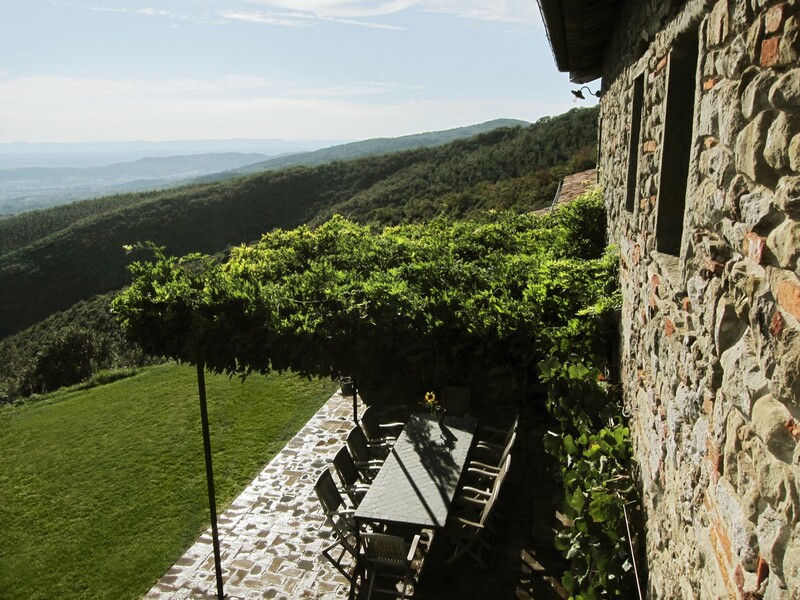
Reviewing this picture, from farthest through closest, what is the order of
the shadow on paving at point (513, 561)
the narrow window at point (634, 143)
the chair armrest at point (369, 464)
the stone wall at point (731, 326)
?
the chair armrest at point (369, 464) < the shadow on paving at point (513, 561) < the narrow window at point (634, 143) < the stone wall at point (731, 326)

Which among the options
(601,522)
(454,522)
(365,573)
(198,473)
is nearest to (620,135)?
(601,522)

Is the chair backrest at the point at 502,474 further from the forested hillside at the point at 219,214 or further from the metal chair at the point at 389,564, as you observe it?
the forested hillside at the point at 219,214

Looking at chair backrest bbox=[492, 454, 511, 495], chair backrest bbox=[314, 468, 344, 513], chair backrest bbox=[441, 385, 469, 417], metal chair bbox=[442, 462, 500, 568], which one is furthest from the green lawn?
chair backrest bbox=[492, 454, 511, 495]

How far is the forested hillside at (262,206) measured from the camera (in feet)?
115

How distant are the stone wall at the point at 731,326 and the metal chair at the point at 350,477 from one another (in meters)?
3.34

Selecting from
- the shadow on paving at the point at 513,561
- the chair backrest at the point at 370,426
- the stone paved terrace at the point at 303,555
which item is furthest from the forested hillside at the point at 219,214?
the shadow on paving at the point at 513,561

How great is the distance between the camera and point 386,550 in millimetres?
4961

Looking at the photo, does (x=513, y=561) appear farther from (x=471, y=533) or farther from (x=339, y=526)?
(x=339, y=526)

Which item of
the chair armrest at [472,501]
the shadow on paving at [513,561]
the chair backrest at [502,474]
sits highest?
the chair backrest at [502,474]

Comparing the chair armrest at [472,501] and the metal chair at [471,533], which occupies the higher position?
the chair armrest at [472,501]

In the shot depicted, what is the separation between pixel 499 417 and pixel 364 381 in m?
2.25

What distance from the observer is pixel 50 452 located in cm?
979

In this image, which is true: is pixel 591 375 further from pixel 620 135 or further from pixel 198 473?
pixel 198 473

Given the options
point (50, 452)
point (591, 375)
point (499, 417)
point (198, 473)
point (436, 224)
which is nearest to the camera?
point (591, 375)
